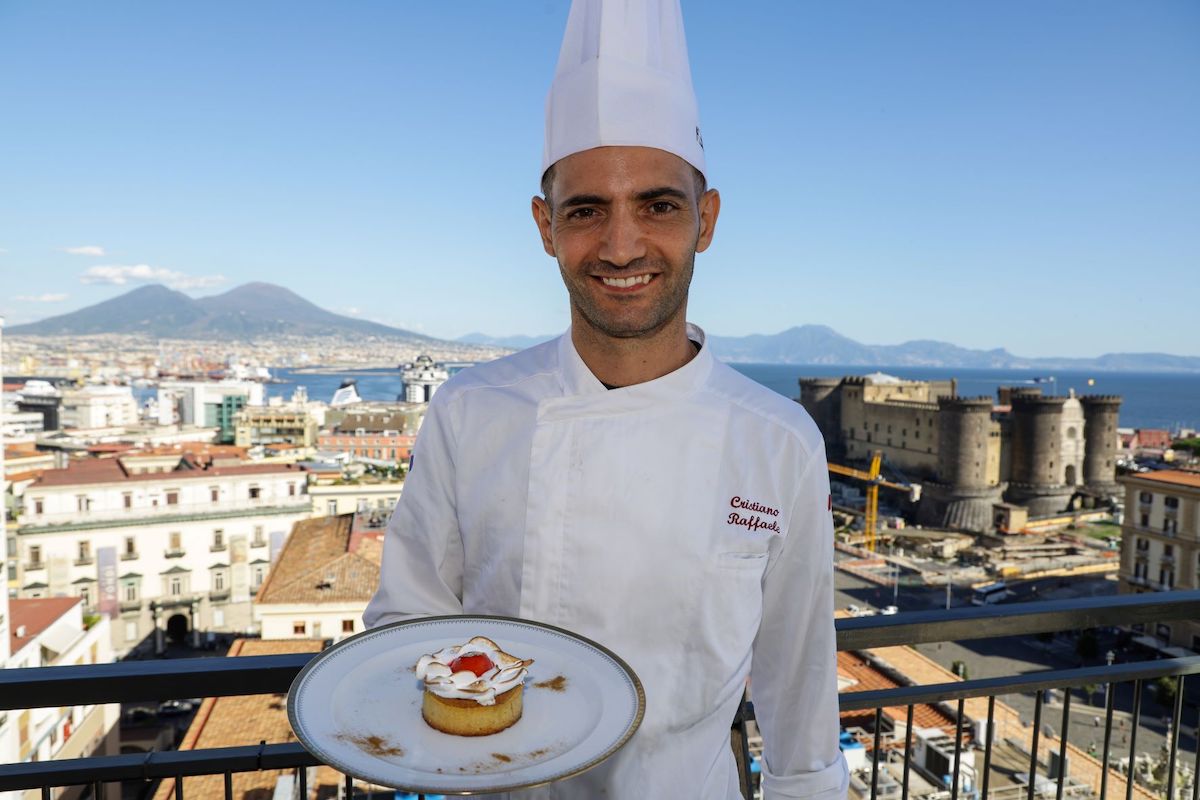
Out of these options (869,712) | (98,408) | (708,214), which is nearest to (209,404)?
(98,408)

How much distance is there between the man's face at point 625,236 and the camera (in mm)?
1406

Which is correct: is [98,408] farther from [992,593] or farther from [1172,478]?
[1172,478]

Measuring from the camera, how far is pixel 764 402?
1.47m

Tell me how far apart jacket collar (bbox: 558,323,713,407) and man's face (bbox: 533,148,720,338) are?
0.09 meters

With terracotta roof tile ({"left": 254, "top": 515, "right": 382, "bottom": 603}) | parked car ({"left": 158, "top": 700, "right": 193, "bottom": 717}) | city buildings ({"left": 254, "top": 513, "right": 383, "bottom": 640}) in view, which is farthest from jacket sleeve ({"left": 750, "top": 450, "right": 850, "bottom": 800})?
parked car ({"left": 158, "top": 700, "right": 193, "bottom": 717})

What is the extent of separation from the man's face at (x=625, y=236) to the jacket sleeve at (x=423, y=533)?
1.14 feet

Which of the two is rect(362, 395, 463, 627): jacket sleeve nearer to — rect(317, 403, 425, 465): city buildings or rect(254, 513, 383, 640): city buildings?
rect(254, 513, 383, 640): city buildings

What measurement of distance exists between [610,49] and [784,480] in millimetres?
867

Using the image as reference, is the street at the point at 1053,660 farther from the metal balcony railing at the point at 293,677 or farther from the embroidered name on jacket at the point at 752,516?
the embroidered name on jacket at the point at 752,516

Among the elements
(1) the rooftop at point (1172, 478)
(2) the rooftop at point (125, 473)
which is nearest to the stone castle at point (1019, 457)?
(1) the rooftop at point (1172, 478)

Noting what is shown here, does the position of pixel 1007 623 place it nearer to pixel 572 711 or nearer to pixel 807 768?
pixel 807 768

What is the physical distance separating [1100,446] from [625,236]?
4435 cm

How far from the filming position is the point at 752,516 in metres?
1.41

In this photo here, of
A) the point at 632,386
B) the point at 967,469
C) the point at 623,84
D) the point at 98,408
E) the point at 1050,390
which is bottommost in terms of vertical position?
the point at 1050,390
